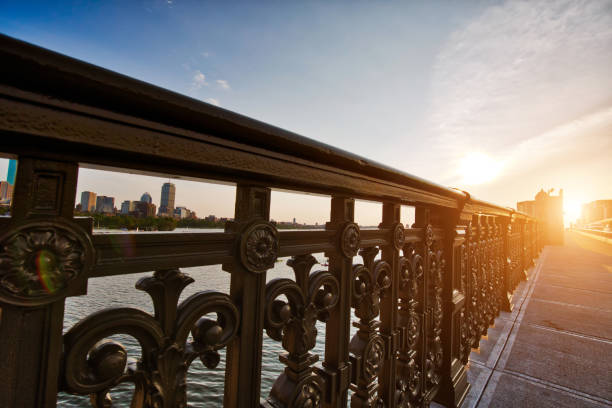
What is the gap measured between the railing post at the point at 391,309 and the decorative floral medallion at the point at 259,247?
0.79 meters

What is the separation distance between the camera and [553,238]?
2083 cm

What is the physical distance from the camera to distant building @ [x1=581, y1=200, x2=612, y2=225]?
94.9 feet

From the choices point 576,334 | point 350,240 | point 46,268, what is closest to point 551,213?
point 576,334

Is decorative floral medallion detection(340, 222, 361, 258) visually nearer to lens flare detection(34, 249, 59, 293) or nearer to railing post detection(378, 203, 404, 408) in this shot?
railing post detection(378, 203, 404, 408)

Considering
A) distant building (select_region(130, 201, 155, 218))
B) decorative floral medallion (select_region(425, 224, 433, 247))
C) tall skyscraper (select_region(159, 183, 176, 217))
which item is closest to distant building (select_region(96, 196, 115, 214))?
distant building (select_region(130, 201, 155, 218))

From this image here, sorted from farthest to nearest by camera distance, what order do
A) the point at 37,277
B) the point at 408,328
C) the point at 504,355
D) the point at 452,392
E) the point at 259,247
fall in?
the point at 504,355, the point at 452,392, the point at 408,328, the point at 259,247, the point at 37,277

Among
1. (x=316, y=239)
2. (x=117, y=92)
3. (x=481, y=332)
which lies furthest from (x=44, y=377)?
(x=481, y=332)

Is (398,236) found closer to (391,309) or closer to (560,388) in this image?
(391,309)

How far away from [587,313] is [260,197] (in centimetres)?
510

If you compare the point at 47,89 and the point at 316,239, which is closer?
the point at 47,89

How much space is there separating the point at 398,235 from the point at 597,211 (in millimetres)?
44398

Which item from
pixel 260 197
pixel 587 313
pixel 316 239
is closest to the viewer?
pixel 260 197

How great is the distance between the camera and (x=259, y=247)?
82 centimetres

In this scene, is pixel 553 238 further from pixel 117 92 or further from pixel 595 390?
pixel 117 92
